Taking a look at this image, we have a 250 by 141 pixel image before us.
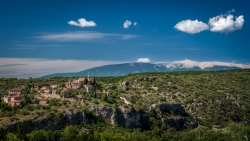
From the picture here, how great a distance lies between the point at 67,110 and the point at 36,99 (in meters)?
10.3

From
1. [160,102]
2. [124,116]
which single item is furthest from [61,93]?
[160,102]

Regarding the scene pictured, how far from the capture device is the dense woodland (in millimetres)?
63188

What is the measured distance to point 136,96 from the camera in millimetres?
99000

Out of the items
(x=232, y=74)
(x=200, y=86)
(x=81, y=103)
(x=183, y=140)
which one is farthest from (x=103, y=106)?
(x=232, y=74)

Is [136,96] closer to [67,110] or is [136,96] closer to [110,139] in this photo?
[67,110]

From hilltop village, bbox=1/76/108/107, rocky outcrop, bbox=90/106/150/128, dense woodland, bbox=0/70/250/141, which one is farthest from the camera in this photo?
rocky outcrop, bbox=90/106/150/128

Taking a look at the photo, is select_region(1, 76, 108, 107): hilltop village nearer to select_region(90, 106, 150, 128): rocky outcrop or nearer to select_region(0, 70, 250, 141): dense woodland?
select_region(0, 70, 250, 141): dense woodland

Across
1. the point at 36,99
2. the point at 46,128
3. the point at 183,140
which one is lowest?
the point at 183,140

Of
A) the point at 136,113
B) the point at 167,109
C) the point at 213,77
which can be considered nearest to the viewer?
the point at 136,113

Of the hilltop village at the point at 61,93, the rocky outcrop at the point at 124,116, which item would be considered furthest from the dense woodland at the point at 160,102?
the rocky outcrop at the point at 124,116

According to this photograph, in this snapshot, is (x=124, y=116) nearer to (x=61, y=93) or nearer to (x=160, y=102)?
(x=61, y=93)

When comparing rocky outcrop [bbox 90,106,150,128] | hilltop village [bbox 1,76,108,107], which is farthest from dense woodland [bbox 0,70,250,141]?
rocky outcrop [bbox 90,106,150,128]

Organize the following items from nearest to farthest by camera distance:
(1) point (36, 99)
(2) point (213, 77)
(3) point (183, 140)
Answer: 1. (3) point (183, 140)
2. (1) point (36, 99)
3. (2) point (213, 77)

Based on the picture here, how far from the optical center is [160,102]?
3787 inches
